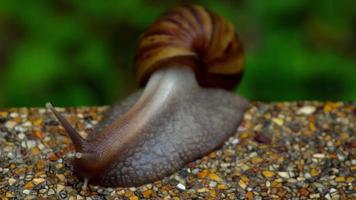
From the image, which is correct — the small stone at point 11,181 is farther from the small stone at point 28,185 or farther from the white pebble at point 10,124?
the white pebble at point 10,124

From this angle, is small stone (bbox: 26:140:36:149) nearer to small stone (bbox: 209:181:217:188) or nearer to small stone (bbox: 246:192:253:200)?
small stone (bbox: 209:181:217:188)

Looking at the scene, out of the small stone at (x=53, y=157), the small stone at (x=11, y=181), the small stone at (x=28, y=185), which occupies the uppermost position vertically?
the small stone at (x=53, y=157)

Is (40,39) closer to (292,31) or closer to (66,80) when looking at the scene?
(66,80)

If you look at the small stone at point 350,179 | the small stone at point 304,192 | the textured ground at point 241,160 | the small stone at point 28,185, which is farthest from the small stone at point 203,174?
the small stone at point 28,185

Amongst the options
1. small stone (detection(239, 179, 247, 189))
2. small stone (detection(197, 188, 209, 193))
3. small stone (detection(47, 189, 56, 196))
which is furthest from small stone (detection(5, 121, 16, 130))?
small stone (detection(239, 179, 247, 189))

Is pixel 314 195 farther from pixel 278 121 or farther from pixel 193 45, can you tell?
pixel 193 45

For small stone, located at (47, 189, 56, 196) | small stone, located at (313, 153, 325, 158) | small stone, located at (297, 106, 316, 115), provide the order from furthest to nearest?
small stone, located at (297, 106, 316, 115), small stone, located at (313, 153, 325, 158), small stone, located at (47, 189, 56, 196)

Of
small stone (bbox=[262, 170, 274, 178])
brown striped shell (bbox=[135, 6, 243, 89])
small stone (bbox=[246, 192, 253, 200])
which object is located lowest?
small stone (bbox=[246, 192, 253, 200])
